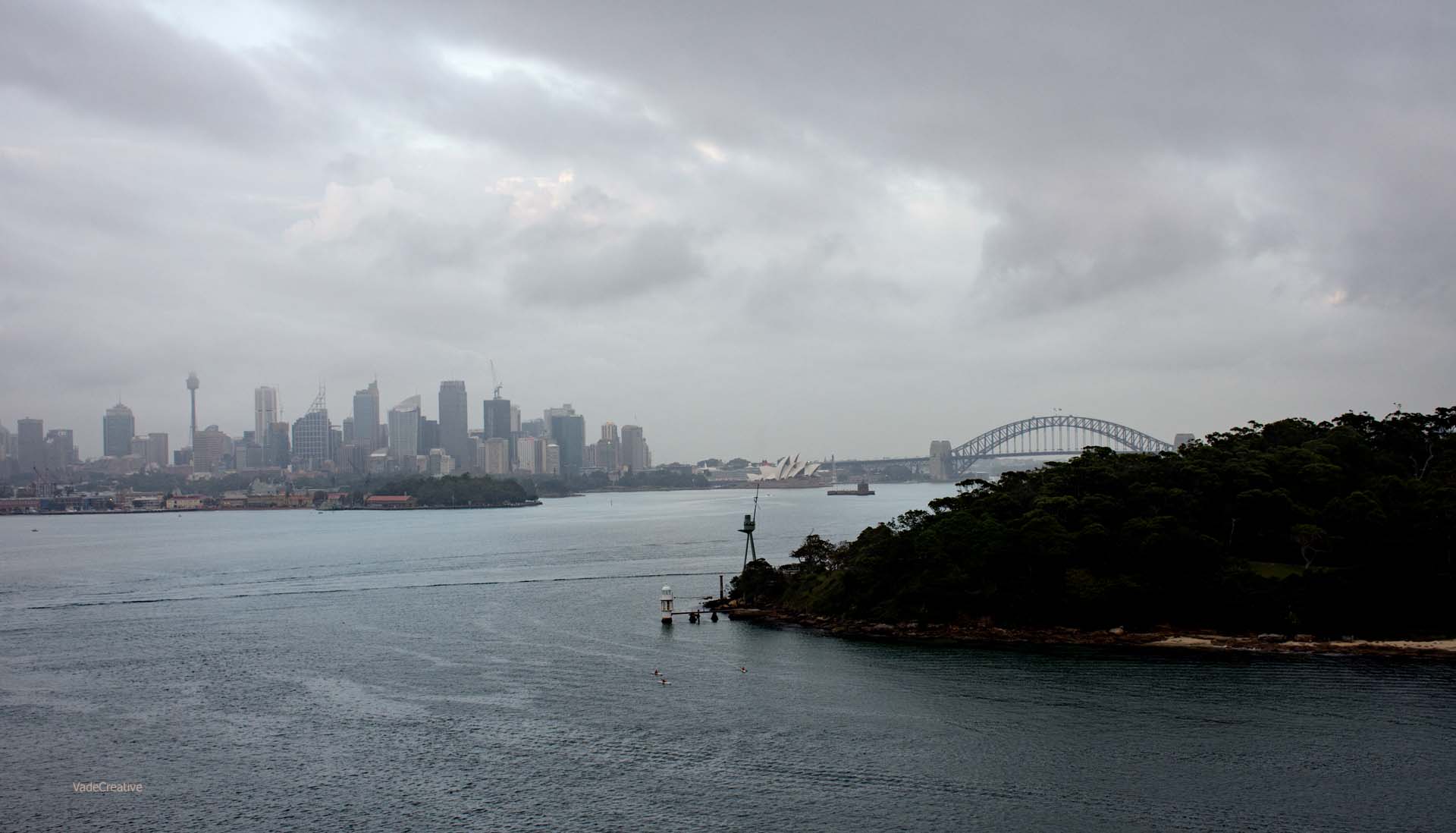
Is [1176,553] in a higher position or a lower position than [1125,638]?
higher

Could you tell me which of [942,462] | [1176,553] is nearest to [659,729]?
[1176,553]

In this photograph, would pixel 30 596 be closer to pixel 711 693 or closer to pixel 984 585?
pixel 711 693

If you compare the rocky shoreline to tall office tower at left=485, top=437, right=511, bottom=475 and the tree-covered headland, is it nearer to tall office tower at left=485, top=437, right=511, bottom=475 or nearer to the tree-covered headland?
the tree-covered headland

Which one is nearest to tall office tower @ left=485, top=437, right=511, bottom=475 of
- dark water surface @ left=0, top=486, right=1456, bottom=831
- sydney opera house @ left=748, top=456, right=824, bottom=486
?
sydney opera house @ left=748, top=456, right=824, bottom=486

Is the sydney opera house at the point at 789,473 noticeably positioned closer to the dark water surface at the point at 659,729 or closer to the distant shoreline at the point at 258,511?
the distant shoreline at the point at 258,511

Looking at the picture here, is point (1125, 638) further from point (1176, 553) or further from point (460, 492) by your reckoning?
point (460, 492)

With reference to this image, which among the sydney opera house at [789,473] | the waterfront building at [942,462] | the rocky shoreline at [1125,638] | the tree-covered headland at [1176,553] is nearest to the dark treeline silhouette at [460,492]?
the sydney opera house at [789,473]

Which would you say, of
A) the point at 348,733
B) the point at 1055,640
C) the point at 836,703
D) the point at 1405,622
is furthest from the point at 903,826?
the point at 1405,622
